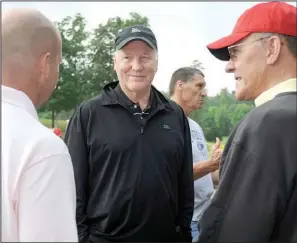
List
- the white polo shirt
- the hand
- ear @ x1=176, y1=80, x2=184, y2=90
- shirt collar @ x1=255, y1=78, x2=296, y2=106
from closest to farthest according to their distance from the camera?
the white polo shirt < shirt collar @ x1=255, y1=78, x2=296, y2=106 < the hand < ear @ x1=176, y1=80, x2=184, y2=90

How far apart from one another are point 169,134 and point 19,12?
1.42 metres

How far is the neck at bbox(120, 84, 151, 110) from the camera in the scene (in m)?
2.85

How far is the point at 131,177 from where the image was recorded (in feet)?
8.36

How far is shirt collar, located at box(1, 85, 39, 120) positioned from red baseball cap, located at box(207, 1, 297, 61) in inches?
40.3

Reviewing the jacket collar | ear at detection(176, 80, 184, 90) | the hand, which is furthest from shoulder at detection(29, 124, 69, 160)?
ear at detection(176, 80, 184, 90)

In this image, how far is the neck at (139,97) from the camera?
2854mm

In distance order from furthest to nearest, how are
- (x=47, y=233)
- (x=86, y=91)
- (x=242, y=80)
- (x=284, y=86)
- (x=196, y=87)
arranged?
(x=86, y=91)
(x=196, y=87)
(x=242, y=80)
(x=284, y=86)
(x=47, y=233)

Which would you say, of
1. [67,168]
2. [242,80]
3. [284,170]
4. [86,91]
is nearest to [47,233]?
[67,168]

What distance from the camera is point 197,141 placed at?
3.72m

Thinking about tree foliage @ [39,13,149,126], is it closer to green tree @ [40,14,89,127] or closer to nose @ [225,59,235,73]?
green tree @ [40,14,89,127]

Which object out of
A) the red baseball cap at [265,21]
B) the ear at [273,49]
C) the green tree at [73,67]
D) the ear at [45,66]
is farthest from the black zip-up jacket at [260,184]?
the green tree at [73,67]

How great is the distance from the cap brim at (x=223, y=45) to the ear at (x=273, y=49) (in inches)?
4.8

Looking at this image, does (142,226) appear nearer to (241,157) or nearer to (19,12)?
(241,157)

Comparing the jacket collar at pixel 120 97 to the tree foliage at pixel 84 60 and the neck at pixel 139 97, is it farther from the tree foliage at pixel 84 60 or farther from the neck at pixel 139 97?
the tree foliage at pixel 84 60
